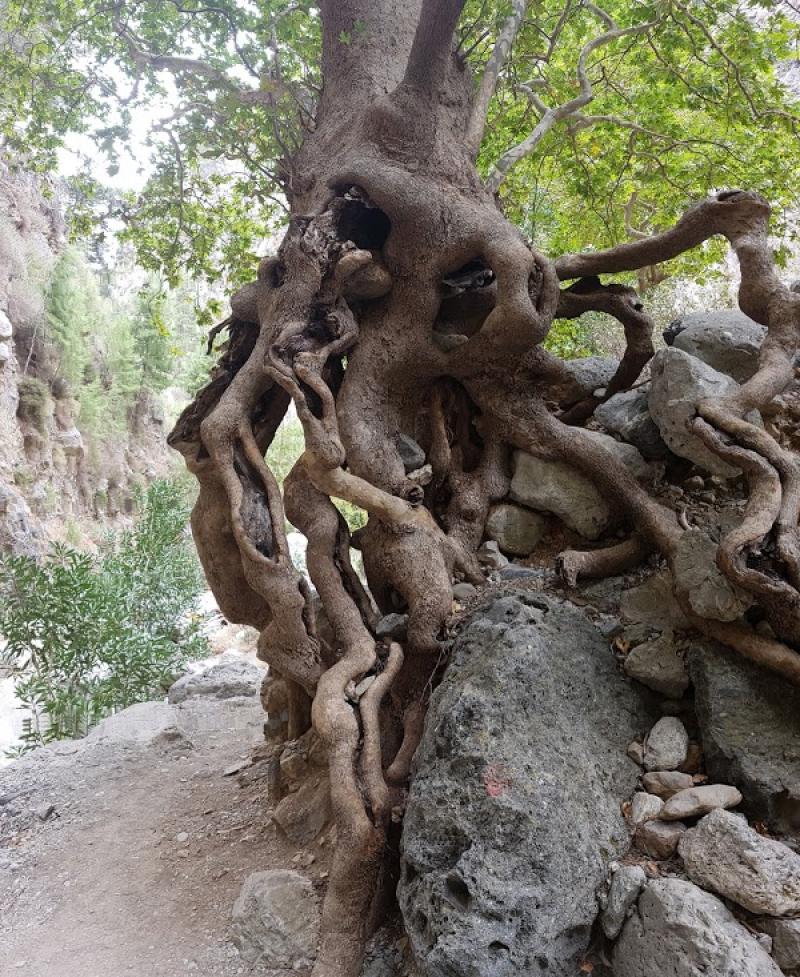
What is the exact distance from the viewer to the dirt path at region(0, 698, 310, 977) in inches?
109

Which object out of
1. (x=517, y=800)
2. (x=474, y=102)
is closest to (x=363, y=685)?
(x=517, y=800)

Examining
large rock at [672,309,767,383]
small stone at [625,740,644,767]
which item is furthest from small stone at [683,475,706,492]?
small stone at [625,740,644,767]

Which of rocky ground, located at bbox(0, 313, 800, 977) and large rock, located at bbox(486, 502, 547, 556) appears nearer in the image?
rocky ground, located at bbox(0, 313, 800, 977)

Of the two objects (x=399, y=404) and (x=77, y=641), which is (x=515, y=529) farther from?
(x=77, y=641)

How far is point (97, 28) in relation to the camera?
19.9 ft

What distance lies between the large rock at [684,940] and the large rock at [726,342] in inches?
101

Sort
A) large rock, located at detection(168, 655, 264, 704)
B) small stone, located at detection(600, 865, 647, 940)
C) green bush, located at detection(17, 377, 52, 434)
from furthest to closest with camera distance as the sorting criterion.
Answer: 1. green bush, located at detection(17, 377, 52, 434)
2. large rock, located at detection(168, 655, 264, 704)
3. small stone, located at detection(600, 865, 647, 940)

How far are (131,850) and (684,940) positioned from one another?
9.45 feet

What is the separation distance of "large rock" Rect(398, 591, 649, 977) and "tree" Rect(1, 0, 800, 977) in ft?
1.28

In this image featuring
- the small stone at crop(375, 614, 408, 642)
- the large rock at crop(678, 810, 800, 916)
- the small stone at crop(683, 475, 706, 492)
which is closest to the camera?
the large rock at crop(678, 810, 800, 916)

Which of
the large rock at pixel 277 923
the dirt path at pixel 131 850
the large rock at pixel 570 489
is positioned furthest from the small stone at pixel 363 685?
the large rock at pixel 570 489

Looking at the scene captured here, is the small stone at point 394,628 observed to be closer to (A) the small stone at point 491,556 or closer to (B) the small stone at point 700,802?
(A) the small stone at point 491,556

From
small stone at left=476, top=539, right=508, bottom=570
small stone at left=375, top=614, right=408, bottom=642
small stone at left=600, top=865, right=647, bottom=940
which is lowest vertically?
small stone at left=600, top=865, right=647, bottom=940

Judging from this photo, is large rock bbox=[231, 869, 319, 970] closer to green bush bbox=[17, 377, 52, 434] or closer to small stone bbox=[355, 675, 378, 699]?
small stone bbox=[355, 675, 378, 699]
